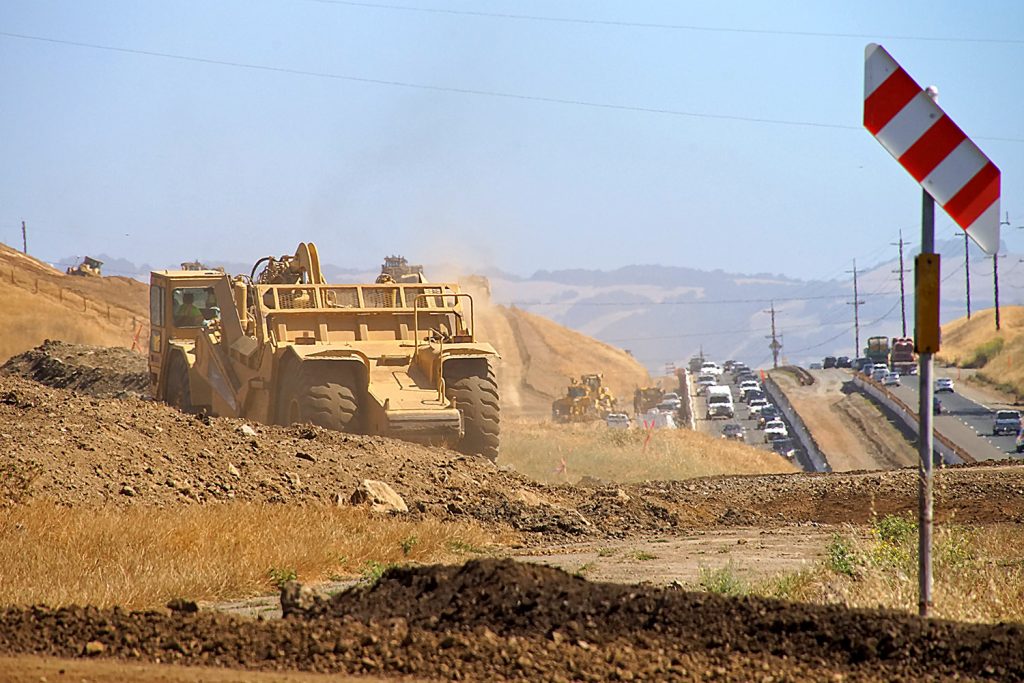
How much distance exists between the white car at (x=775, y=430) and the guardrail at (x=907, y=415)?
16.7ft

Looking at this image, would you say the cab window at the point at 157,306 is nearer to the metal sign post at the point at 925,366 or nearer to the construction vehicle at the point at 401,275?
the construction vehicle at the point at 401,275

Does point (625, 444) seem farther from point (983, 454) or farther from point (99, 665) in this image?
point (99, 665)

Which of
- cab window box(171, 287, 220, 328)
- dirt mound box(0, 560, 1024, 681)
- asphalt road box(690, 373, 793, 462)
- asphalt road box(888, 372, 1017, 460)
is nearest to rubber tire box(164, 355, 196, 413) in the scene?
cab window box(171, 287, 220, 328)

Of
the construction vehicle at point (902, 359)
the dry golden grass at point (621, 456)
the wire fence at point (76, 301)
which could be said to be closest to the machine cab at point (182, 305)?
the dry golden grass at point (621, 456)

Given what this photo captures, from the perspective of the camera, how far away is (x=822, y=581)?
8.87 meters

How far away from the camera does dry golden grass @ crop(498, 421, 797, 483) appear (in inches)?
1158

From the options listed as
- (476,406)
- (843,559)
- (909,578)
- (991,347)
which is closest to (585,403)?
(991,347)

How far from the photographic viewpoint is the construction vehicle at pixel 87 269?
85.6 m

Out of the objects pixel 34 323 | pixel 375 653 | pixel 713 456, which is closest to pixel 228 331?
pixel 375 653

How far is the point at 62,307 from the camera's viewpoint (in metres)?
66.6

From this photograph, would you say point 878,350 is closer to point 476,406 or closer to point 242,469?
point 476,406

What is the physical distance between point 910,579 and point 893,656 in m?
2.28

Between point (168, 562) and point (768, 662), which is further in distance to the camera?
point (168, 562)

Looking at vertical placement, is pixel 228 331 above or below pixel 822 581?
above
